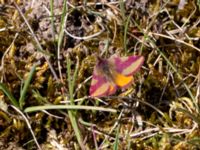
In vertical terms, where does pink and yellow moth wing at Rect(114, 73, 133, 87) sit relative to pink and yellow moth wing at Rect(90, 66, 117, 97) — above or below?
above

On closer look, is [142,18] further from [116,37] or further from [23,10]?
[23,10]

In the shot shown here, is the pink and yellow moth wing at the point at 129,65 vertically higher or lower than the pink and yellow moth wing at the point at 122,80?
higher

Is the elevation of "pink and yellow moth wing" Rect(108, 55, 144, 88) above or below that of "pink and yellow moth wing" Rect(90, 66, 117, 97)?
above

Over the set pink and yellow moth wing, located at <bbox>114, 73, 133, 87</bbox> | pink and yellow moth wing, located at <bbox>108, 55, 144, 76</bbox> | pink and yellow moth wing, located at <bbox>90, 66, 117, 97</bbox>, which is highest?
pink and yellow moth wing, located at <bbox>108, 55, 144, 76</bbox>

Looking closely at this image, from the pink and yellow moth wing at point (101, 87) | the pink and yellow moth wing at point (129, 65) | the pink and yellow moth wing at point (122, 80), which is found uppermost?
the pink and yellow moth wing at point (129, 65)

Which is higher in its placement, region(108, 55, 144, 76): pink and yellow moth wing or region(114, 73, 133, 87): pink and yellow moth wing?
region(108, 55, 144, 76): pink and yellow moth wing
